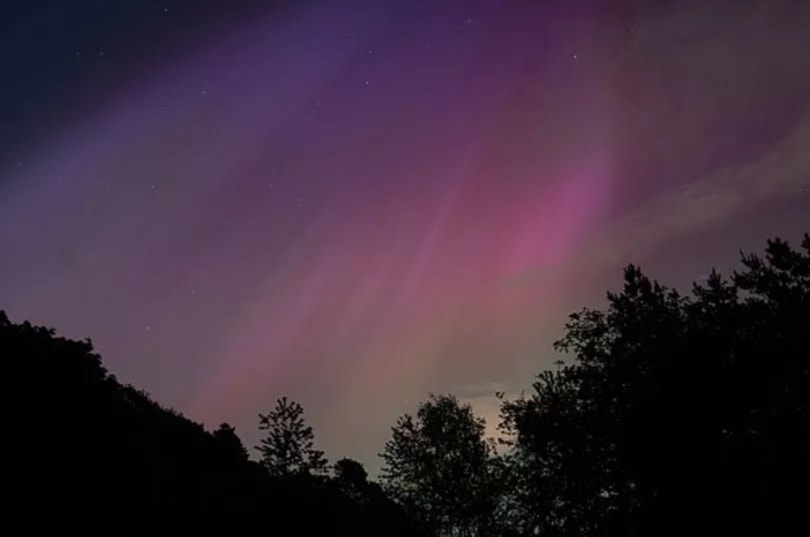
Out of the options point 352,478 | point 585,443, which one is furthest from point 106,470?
point 352,478

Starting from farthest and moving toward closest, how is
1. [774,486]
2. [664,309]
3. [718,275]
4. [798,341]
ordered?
1. [718,275]
2. [664,309]
3. [798,341]
4. [774,486]

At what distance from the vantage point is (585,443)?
4341cm

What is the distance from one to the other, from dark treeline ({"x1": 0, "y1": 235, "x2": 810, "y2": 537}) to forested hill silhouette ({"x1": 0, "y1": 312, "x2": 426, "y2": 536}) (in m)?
0.10

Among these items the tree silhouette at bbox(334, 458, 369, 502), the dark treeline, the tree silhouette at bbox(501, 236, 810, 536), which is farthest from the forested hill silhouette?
the tree silhouette at bbox(334, 458, 369, 502)

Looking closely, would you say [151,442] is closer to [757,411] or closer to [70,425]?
[70,425]

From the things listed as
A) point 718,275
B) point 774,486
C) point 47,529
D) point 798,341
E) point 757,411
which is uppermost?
point 718,275

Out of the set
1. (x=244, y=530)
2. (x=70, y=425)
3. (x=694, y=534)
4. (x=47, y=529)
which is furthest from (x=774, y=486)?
(x=70, y=425)

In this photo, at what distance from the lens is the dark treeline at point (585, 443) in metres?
27.9

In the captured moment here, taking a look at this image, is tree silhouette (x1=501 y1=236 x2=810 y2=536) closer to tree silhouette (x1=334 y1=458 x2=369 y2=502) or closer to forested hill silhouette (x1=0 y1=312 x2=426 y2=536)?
forested hill silhouette (x1=0 y1=312 x2=426 y2=536)

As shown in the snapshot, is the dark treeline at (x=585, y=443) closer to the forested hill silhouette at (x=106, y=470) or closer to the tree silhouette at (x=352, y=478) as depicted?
the forested hill silhouette at (x=106, y=470)

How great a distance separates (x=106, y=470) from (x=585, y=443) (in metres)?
30.5

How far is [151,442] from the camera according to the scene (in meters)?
35.4

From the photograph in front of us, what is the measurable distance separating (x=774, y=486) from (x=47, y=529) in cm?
3375

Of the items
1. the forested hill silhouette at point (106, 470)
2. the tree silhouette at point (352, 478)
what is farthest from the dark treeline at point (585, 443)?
the tree silhouette at point (352, 478)
